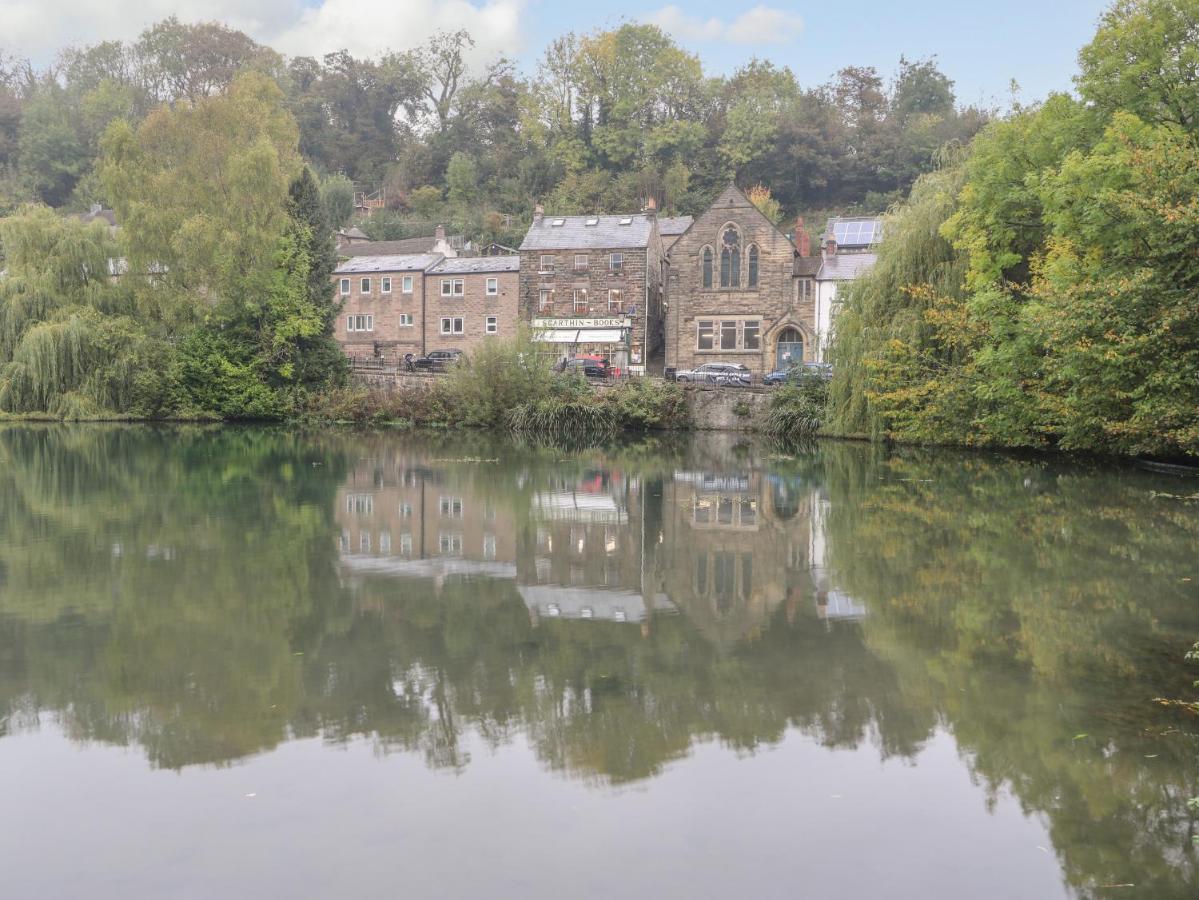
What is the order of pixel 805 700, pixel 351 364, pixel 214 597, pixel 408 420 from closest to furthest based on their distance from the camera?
pixel 805 700 → pixel 214 597 → pixel 408 420 → pixel 351 364

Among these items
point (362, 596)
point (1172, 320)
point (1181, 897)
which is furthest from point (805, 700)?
point (1172, 320)

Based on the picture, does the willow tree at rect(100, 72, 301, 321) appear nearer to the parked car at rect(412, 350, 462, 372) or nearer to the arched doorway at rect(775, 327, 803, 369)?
the parked car at rect(412, 350, 462, 372)

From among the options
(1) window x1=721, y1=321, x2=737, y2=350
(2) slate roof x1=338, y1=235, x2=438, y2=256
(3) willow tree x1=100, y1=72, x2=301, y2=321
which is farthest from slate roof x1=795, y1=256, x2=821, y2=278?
(3) willow tree x1=100, y1=72, x2=301, y2=321

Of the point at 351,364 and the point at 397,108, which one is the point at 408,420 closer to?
the point at 351,364

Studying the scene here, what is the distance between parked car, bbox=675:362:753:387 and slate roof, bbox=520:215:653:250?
28.4 feet

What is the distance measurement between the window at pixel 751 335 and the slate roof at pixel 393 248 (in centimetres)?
2032

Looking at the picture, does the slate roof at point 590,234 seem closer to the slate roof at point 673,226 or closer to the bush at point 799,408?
the slate roof at point 673,226

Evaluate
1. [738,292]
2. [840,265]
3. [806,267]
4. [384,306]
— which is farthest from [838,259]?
[384,306]

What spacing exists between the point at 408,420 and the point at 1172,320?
1267 inches

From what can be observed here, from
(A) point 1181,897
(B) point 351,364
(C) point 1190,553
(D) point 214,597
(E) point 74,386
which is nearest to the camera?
(A) point 1181,897

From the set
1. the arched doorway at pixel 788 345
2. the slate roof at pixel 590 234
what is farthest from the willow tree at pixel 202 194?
the arched doorway at pixel 788 345

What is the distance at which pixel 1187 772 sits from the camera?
720 cm

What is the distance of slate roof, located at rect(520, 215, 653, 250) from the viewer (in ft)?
182

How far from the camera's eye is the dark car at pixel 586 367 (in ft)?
152
